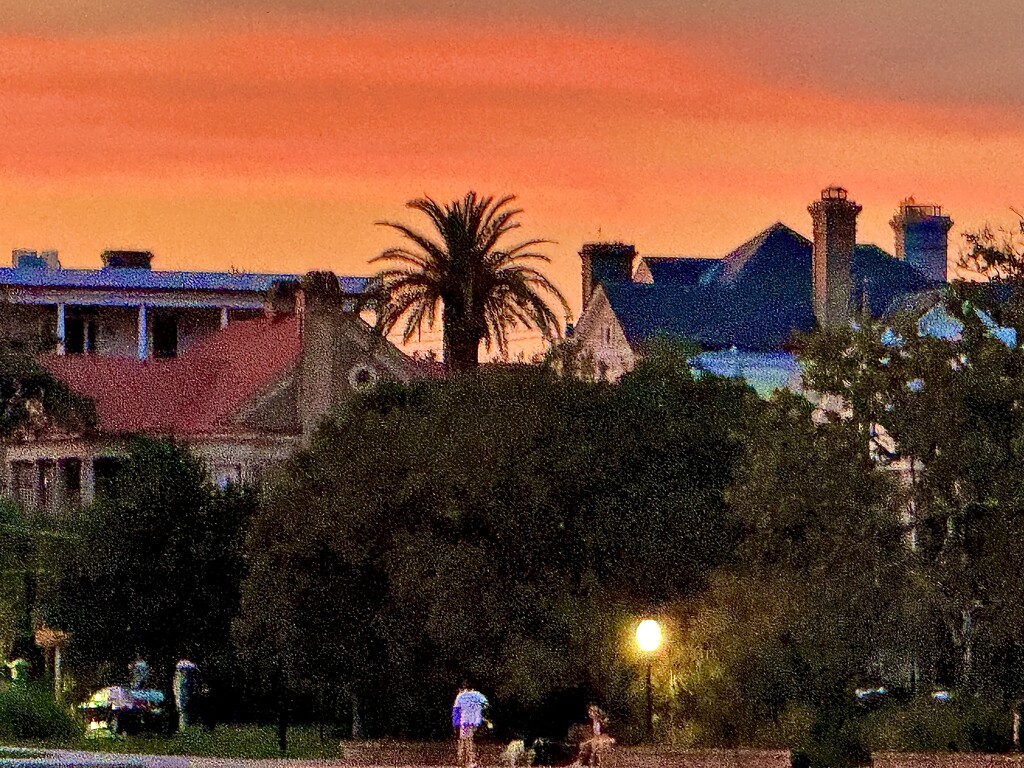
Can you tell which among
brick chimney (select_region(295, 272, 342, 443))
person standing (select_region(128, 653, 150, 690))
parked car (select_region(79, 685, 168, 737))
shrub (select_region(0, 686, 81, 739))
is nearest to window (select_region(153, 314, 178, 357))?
brick chimney (select_region(295, 272, 342, 443))

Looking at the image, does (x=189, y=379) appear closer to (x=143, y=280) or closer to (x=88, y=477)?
(x=88, y=477)

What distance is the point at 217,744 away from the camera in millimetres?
59250

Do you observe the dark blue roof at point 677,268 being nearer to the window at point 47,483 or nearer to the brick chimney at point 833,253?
the brick chimney at point 833,253

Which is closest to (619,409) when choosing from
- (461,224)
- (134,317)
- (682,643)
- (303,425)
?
(682,643)

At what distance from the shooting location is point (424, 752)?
175ft

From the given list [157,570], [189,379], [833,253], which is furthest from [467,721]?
[833,253]

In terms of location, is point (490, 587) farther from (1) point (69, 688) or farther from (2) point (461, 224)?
(2) point (461, 224)

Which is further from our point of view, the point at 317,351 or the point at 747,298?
the point at 747,298

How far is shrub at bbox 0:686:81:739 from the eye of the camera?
2293 inches

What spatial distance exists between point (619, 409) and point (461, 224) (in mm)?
30087

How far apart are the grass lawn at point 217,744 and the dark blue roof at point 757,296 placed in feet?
198

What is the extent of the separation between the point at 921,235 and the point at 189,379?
4699 centimetres

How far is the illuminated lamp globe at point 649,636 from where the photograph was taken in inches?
1997

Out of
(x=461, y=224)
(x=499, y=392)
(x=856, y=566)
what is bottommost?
(x=856, y=566)
